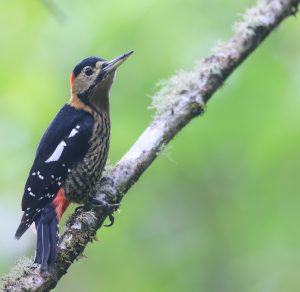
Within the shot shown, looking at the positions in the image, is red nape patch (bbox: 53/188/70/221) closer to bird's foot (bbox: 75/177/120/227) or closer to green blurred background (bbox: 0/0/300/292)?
bird's foot (bbox: 75/177/120/227)

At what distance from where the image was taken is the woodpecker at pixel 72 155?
12.3 feet

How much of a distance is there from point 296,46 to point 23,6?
2.03 meters

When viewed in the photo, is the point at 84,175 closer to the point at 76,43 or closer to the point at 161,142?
the point at 161,142

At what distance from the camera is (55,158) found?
3904mm

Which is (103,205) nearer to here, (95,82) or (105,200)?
(105,200)

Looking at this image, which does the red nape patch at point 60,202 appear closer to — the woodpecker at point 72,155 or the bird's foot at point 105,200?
the woodpecker at point 72,155

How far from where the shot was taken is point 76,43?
482cm

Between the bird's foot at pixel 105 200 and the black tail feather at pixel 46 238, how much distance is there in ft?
0.59

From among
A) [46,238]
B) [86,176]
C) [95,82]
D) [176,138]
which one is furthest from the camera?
[176,138]

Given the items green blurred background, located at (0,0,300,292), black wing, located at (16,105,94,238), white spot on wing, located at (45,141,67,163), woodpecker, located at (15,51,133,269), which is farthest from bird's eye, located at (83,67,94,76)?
white spot on wing, located at (45,141,67,163)

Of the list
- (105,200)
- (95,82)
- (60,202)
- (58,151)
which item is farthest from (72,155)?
(95,82)

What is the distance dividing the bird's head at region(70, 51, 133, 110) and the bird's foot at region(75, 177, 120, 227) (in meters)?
0.72

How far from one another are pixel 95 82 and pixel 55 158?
2.16ft

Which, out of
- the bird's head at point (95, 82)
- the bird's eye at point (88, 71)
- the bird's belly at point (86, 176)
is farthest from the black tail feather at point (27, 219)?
the bird's eye at point (88, 71)
